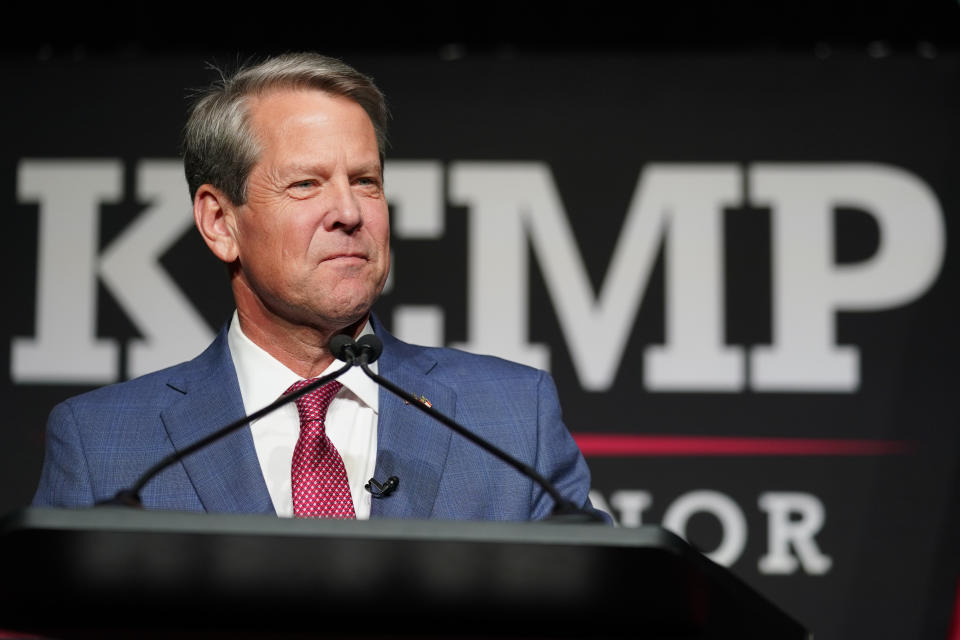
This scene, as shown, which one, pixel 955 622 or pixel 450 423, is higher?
pixel 450 423

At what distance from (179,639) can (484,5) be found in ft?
7.87

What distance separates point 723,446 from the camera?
3.21 m

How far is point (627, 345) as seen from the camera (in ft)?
10.7

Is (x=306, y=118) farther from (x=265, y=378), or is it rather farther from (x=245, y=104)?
(x=265, y=378)

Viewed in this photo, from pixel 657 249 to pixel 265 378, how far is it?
148cm

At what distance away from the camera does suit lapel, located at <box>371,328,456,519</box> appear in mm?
1855

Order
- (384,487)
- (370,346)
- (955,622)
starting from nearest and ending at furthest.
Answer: (370,346) < (384,487) < (955,622)


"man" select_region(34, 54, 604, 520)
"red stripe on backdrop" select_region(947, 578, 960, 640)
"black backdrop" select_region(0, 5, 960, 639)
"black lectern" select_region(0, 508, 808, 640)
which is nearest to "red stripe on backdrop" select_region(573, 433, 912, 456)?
"black backdrop" select_region(0, 5, 960, 639)

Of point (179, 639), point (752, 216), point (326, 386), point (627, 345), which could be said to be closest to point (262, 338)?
point (326, 386)

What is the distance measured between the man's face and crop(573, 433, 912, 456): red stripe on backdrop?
1.34 m

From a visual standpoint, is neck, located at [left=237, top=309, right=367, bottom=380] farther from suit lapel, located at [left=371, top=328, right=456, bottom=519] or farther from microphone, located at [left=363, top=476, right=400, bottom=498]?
microphone, located at [left=363, top=476, right=400, bottom=498]

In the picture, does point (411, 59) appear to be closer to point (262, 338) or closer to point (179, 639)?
point (262, 338)

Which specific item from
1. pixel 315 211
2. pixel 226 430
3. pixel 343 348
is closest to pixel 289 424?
pixel 315 211

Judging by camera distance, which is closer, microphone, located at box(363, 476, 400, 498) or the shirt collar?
microphone, located at box(363, 476, 400, 498)
